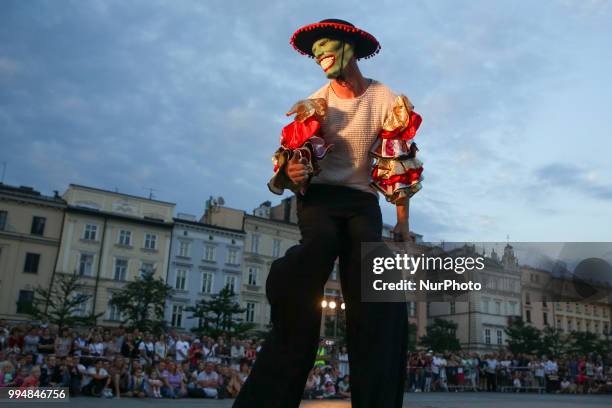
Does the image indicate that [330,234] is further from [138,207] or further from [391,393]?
[138,207]

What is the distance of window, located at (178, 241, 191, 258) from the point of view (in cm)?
5231

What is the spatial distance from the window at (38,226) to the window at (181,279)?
12352 mm

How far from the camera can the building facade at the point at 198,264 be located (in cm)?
5101

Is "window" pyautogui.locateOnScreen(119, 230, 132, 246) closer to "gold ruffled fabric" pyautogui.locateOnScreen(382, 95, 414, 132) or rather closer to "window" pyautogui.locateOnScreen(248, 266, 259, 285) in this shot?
"window" pyautogui.locateOnScreen(248, 266, 259, 285)

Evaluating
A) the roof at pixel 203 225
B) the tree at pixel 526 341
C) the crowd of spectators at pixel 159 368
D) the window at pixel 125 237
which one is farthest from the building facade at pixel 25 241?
the tree at pixel 526 341

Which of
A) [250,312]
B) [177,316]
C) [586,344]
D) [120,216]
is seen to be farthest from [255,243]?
[586,344]

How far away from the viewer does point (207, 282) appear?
53.2 meters

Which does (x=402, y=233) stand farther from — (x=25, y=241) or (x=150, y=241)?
(x=150, y=241)

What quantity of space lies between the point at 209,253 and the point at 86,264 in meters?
11.2

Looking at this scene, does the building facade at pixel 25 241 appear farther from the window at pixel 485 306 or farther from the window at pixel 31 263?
the window at pixel 485 306

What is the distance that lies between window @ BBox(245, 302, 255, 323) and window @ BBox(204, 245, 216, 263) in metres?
6.01

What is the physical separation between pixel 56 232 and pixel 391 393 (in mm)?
50306

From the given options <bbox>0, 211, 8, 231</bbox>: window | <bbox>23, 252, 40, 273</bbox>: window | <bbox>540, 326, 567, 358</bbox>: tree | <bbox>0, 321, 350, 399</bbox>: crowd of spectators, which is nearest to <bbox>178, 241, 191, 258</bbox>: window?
<bbox>23, 252, 40, 273</bbox>: window

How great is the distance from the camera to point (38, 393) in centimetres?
937
